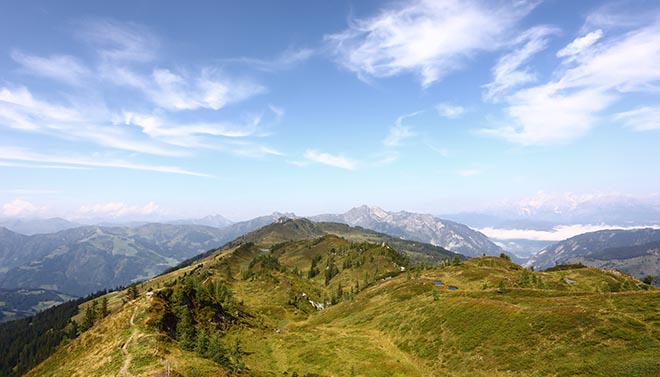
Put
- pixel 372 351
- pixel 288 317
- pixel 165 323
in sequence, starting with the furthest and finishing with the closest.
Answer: pixel 288 317 < pixel 372 351 < pixel 165 323

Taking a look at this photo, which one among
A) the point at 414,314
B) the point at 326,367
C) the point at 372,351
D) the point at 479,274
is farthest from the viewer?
the point at 479,274

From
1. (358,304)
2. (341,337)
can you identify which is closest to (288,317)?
(358,304)

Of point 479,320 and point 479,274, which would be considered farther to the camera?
point 479,274

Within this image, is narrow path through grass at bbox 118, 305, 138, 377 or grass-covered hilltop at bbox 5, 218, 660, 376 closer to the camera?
narrow path through grass at bbox 118, 305, 138, 377

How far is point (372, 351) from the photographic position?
3425 inches

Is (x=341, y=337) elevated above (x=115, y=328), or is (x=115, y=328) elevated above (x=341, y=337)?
(x=115, y=328)

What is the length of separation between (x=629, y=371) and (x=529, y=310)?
89.6 ft

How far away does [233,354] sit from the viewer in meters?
81.2

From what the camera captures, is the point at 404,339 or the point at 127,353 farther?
the point at 404,339

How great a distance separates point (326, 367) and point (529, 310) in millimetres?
53378

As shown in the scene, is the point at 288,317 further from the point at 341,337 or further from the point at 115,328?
the point at 115,328

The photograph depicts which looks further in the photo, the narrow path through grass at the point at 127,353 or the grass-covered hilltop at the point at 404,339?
the grass-covered hilltop at the point at 404,339

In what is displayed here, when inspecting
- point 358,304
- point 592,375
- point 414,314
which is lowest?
point 358,304

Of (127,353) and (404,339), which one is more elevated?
(127,353)
